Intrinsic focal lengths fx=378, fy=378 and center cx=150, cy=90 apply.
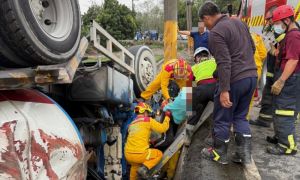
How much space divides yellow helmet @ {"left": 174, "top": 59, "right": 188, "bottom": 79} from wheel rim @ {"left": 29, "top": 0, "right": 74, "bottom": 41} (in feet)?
7.74

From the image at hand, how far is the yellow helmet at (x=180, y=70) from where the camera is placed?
5.46 metres

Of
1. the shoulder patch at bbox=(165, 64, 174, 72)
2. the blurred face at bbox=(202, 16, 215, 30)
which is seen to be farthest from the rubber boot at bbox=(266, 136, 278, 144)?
the shoulder patch at bbox=(165, 64, 174, 72)

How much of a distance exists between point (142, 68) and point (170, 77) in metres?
0.44

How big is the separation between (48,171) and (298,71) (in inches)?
106

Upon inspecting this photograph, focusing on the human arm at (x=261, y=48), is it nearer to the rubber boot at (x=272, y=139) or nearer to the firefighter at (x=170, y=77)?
the firefighter at (x=170, y=77)

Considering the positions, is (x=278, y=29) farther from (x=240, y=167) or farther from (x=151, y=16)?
(x=151, y=16)

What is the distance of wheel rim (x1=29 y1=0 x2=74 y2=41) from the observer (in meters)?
3.19

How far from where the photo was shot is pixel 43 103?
2.84m

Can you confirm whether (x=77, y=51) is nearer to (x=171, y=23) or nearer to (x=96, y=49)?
(x=96, y=49)

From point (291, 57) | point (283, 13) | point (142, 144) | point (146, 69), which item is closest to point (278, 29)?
point (283, 13)

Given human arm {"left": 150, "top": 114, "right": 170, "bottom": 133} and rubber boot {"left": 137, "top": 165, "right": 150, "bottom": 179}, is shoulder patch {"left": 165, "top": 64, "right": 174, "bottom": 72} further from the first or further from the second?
rubber boot {"left": 137, "top": 165, "right": 150, "bottom": 179}

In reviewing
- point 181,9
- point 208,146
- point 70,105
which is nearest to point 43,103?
point 70,105

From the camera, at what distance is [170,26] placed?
22.7ft

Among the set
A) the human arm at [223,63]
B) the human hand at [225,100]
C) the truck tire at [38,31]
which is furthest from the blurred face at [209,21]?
the truck tire at [38,31]
